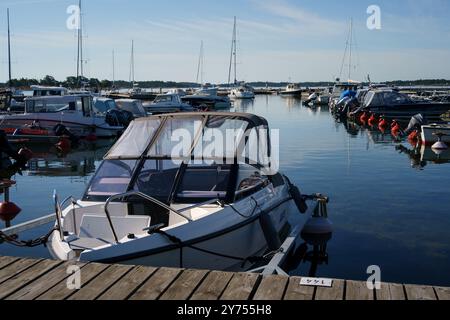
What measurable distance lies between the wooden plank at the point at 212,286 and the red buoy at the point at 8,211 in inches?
323

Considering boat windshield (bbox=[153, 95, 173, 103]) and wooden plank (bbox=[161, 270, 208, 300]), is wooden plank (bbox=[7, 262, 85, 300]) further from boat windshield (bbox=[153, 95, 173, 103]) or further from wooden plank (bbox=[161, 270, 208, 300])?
boat windshield (bbox=[153, 95, 173, 103])

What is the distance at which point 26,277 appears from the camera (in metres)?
5.25

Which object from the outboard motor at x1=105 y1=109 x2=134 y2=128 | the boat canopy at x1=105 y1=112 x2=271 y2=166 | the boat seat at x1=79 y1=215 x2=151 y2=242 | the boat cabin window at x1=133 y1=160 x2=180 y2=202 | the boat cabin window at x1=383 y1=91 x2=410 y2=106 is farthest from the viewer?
the boat cabin window at x1=383 y1=91 x2=410 y2=106

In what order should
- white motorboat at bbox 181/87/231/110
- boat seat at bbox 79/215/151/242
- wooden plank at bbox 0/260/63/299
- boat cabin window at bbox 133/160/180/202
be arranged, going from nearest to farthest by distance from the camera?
wooden plank at bbox 0/260/63/299, boat seat at bbox 79/215/151/242, boat cabin window at bbox 133/160/180/202, white motorboat at bbox 181/87/231/110

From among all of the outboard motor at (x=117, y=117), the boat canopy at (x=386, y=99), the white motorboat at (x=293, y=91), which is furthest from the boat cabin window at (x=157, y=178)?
the white motorboat at (x=293, y=91)

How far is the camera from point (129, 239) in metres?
6.18

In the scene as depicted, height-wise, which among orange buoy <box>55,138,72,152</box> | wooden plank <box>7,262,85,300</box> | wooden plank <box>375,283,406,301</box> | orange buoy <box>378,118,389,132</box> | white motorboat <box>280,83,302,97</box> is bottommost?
orange buoy <box>55,138,72,152</box>

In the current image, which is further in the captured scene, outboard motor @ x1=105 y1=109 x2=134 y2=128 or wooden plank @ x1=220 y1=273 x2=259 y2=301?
outboard motor @ x1=105 y1=109 x2=134 y2=128

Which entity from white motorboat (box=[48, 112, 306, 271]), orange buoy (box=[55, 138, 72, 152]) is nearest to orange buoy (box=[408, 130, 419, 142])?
orange buoy (box=[55, 138, 72, 152])

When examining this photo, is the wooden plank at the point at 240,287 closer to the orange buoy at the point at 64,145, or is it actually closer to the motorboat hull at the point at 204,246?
the motorboat hull at the point at 204,246

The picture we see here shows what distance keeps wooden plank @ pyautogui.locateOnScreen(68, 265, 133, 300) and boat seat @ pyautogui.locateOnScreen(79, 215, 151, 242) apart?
146 centimetres

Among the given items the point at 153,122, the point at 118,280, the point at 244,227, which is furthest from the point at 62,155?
the point at 118,280

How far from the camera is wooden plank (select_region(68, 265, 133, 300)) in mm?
4753

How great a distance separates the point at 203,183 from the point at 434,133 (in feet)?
64.2
